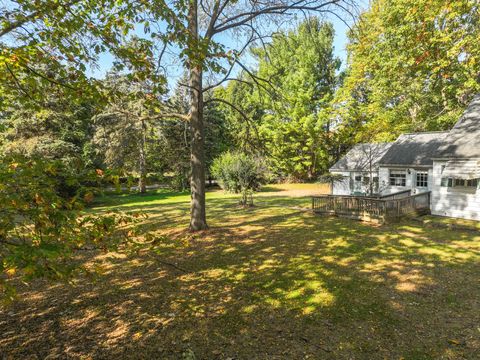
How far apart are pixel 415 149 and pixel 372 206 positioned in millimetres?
8738

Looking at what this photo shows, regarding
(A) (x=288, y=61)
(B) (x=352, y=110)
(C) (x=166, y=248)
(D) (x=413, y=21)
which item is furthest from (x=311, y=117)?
(C) (x=166, y=248)

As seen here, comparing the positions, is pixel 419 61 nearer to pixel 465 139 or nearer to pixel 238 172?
pixel 465 139

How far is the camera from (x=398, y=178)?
1884 centimetres

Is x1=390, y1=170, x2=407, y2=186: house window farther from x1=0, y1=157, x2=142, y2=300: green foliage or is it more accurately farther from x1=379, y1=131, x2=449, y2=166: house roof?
x1=0, y1=157, x2=142, y2=300: green foliage

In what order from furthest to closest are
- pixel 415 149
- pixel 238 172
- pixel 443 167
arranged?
pixel 238 172 < pixel 415 149 < pixel 443 167

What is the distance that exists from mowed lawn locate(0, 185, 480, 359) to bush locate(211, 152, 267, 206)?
14735 mm

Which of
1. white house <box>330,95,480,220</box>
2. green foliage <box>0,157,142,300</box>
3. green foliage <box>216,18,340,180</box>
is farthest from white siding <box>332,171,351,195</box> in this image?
green foliage <box>0,157,142,300</box>

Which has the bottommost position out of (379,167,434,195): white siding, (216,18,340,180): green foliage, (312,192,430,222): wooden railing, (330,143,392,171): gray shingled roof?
(312,192,430,222): wooden railing

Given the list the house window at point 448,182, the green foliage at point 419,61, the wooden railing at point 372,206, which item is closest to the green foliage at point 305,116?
the green foliage at point 419,61

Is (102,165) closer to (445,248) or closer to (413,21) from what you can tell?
(445,248)

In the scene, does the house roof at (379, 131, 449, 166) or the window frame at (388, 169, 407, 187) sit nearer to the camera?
the house roof at (379, 131, 449, 166)

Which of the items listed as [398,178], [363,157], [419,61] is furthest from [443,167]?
[419,61]

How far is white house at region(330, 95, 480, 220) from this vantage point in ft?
42.7

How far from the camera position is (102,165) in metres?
26.4
